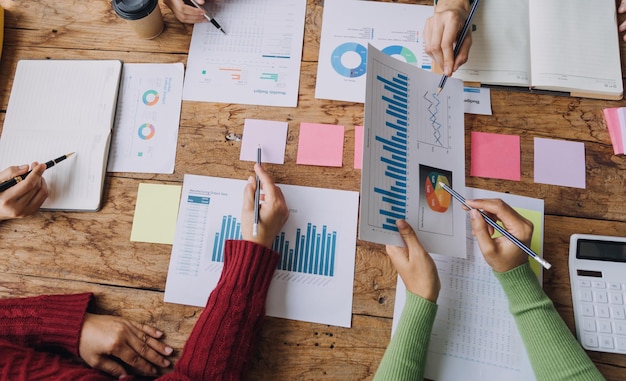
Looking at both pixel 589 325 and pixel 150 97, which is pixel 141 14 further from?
pixel 589 325

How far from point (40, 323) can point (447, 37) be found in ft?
3.60

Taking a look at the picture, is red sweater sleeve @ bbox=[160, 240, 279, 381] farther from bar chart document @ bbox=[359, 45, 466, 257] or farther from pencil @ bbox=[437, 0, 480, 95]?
pencil @ bbox=[437, 0, 480, 95]

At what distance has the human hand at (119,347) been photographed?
0.92 metres

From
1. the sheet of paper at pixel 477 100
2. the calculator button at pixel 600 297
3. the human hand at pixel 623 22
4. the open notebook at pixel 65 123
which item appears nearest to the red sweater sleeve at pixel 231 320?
the open notebook at pixel 65 123

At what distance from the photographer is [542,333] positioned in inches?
33.8

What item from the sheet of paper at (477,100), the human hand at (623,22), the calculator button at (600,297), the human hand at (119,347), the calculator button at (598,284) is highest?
the human hand at (623,22)

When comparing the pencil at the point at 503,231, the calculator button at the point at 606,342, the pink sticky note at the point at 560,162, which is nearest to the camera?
the pencil at the point at 503,231

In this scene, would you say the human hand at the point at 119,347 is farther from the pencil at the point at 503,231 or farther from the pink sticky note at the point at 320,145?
the pencil at the point at 503,231

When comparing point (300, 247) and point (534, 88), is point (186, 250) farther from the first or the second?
point (534, 88)

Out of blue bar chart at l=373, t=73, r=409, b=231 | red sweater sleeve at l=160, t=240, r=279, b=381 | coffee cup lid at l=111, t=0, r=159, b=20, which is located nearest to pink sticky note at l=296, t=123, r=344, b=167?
blue bar chart at l=373, t=73, r=409, b=231

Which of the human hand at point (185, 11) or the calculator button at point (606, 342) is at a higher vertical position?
the human hand at point (185, 11)

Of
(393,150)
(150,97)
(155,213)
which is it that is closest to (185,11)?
(150,97)

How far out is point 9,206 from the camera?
959mm

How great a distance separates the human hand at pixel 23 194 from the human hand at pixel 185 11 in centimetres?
50
